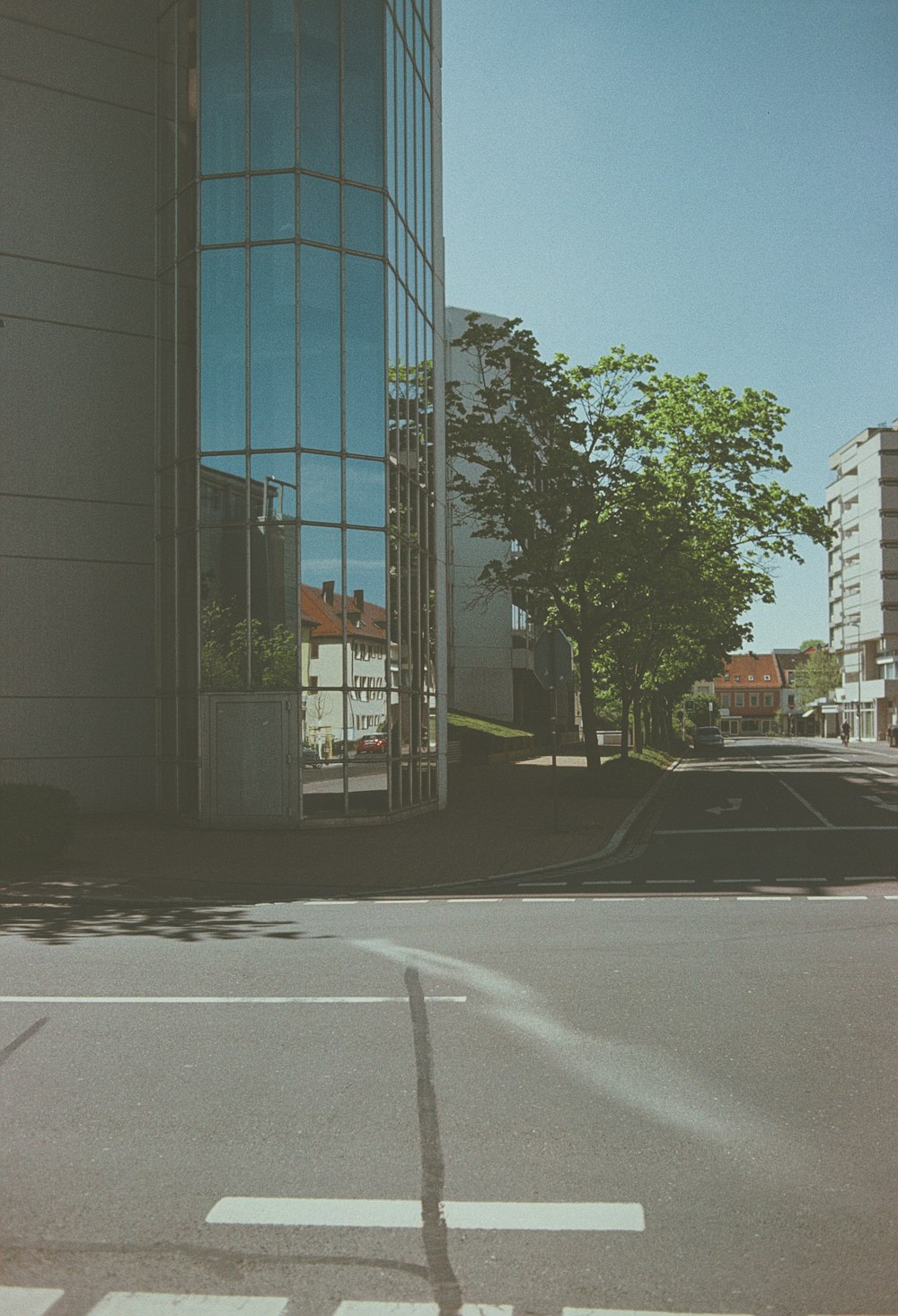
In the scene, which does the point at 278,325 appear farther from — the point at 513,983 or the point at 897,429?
the point at 897,429

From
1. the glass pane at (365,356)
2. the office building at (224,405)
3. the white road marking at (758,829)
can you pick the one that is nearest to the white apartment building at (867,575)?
the office building at (224,405)

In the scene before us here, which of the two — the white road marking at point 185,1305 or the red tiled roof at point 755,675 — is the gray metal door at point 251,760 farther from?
the red tiled roof at point 755,675

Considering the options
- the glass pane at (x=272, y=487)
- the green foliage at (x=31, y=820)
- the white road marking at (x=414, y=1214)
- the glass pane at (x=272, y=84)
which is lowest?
the white road marking at (x=414, y=1214)

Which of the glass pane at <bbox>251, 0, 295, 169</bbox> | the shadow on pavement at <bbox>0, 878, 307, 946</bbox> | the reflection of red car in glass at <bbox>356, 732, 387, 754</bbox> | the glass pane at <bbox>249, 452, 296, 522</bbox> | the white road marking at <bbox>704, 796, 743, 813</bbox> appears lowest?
the white road marking at <bbox>704, 796, 743, 813</bbox>

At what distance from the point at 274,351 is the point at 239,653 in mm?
4695

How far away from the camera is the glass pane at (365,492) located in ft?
68.2

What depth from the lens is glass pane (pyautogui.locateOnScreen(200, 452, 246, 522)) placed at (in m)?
20.5

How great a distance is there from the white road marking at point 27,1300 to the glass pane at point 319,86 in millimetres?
19635

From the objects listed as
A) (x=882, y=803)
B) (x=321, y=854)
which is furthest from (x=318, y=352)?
(x=882, y=803)

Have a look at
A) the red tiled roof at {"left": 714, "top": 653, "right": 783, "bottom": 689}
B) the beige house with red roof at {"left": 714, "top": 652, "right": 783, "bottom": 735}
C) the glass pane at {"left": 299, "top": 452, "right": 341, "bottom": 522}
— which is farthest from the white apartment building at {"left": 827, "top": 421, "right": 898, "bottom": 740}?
the glass pane at {"left": 299, "top": 452, "right": 341, "bottom": 522}

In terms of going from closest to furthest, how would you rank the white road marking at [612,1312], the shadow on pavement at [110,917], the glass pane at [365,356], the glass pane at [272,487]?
the white road marking at [612,1312] < the shadow on pavement at [110,917] < the glass pane at [272,487] < the glass pane at [365,356]

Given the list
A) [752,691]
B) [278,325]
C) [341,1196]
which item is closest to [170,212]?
[278,325]

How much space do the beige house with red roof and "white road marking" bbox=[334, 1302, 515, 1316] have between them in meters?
185

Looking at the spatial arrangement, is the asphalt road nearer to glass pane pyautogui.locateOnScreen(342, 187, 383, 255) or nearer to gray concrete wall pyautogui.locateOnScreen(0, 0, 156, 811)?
glass pane pyautogui.locateOnScreen(342, 187, 383, 255)
